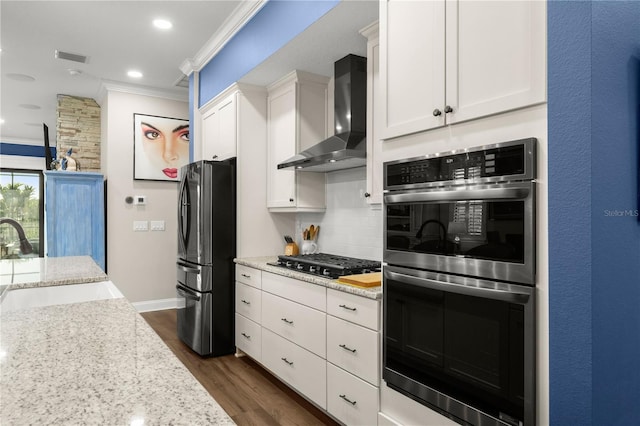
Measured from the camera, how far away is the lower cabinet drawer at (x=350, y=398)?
2.08 metres

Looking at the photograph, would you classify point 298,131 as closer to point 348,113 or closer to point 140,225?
point 348,113

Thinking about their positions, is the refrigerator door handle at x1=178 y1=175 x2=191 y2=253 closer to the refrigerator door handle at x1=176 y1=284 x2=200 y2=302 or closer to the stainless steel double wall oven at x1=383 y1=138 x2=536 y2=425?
the refrigerator door handle at x1=176 y1=284 x2=200 y2=302

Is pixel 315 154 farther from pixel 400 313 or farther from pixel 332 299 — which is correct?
pixel 400 313

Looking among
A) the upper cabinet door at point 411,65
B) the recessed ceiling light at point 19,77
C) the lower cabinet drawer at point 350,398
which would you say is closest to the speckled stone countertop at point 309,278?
the lower cabinet drawer at point 350,398

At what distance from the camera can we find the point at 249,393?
2.89 meters

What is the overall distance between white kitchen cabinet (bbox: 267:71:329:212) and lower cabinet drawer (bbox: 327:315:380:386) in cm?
132

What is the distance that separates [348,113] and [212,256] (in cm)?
174

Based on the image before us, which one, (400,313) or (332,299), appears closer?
(400,313)

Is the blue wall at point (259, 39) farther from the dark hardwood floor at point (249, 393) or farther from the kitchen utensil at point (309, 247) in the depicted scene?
the dark hardwood floor at point (249, 393)

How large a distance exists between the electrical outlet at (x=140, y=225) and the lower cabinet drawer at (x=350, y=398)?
373cm

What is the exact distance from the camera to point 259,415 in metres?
2.57

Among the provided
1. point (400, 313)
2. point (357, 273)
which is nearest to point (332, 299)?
point (357, 273)

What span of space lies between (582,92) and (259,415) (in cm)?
244

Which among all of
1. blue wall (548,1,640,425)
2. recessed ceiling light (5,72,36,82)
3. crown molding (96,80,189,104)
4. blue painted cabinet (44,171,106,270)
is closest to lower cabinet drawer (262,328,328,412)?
blue wall (548,1,640,425)
